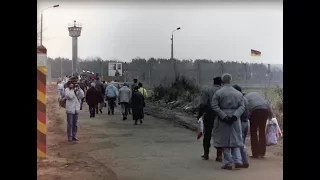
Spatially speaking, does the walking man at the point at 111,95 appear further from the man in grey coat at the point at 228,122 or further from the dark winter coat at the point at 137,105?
the man in grey coat at the point at 228,122

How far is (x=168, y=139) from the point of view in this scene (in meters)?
3.41

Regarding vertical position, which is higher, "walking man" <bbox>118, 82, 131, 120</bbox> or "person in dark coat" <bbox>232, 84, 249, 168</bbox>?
"walking man" <bbox>118, 82, 131, 120</bbox>

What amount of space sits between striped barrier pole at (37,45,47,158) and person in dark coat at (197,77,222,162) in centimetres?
99

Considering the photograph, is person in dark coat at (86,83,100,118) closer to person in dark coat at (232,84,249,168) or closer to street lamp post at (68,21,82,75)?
street lamp post at (68,21,82,75)

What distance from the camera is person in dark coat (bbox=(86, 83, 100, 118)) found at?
343 centimetres

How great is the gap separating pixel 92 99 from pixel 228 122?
97 cm

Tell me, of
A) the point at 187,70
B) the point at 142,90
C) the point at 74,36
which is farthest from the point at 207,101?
the point at 74,36

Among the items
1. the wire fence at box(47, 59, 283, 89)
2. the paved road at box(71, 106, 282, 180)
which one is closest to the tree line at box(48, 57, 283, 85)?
the wire fence at box(47, 59, 283, 89)

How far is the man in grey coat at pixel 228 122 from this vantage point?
3465 mm
